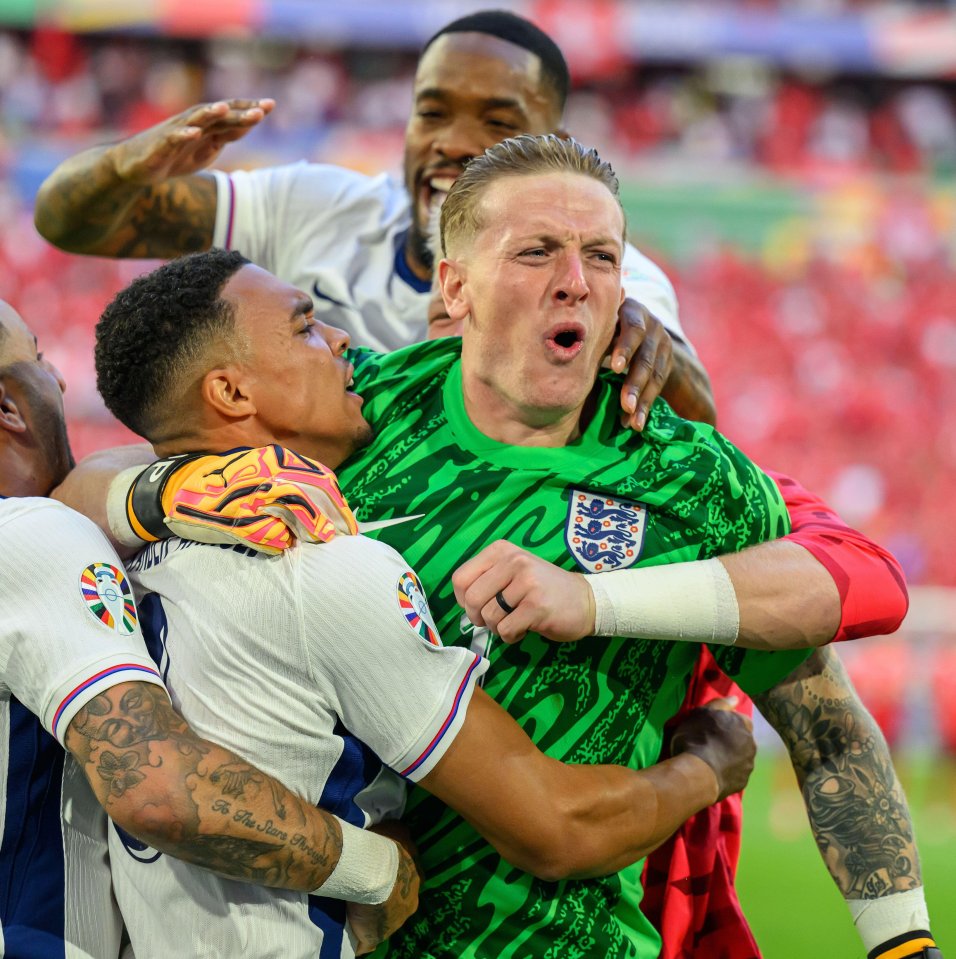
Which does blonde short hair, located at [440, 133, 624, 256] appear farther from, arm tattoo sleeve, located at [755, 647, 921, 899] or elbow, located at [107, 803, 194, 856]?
elbow, located at [107, 803, 194, 856]

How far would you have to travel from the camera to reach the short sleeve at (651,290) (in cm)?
312

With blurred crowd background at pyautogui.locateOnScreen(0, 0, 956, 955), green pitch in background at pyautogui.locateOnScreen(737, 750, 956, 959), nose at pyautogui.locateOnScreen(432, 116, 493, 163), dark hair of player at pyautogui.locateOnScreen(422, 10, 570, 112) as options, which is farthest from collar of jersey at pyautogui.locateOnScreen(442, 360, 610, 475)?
blurred crowd background at pyautogui.locateOnScreen(0, 0, 956, 955)

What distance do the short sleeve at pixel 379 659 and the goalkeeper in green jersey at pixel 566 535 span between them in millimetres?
123

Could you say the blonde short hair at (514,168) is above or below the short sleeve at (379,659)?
above

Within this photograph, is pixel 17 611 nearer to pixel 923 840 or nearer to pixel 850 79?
pixel 923 840

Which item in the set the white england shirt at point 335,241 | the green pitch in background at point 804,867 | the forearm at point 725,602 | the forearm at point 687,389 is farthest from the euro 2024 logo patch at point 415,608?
the green pitch in background at point 804,867

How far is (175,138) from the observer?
3.04 meters

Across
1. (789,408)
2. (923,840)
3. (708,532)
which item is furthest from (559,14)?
(708,532)

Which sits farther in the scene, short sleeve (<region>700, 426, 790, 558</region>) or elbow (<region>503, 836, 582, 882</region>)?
short sleeve (<region>700, 426, 790, 558</region>)

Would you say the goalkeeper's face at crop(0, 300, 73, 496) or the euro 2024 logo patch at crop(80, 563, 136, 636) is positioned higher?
the goalkeeper's face at crop(0, 300, 73, 496)

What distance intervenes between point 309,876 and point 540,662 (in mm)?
535

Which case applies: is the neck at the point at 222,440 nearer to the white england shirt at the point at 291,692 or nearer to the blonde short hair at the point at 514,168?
the white england shirt at the point at 291,692

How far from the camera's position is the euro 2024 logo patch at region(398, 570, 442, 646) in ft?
6.65

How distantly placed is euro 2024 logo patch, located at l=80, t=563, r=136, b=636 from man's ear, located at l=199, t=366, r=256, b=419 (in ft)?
1.08
